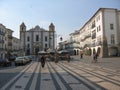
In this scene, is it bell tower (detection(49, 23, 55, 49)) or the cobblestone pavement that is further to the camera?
bell tower (detection(49, 23, 55, 49))

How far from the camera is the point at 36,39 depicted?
4638 inches

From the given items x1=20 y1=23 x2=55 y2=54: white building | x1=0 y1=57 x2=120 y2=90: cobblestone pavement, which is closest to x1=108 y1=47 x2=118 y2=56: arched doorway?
x1=0 y1=57 x2=120 y2=90: cobblestone pavement

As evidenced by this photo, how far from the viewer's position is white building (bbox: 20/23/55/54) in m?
116

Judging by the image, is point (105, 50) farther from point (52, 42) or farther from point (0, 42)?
point (52, 42)

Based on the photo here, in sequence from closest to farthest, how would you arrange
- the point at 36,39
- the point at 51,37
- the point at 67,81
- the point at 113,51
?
the point at 67,81, the point at 113,51, the point at 51,37, the point at 36,39

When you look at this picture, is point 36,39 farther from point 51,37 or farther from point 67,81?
point 67,81

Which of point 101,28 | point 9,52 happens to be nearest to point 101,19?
point 101,28

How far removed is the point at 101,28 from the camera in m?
61.8

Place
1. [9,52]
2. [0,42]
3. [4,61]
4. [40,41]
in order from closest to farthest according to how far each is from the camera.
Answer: [4,61]
[0,42]
[9,52]
[40,41]

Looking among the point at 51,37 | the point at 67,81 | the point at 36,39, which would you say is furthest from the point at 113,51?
the point at 36,39

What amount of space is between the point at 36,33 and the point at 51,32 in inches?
306

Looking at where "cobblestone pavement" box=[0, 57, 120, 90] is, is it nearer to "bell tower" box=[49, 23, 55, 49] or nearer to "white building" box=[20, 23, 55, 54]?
"white building" box=[20, 23, 55, 54]

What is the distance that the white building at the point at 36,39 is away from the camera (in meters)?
116

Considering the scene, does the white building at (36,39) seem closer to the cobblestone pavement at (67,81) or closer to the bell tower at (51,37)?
the bell tower at (51,37)
